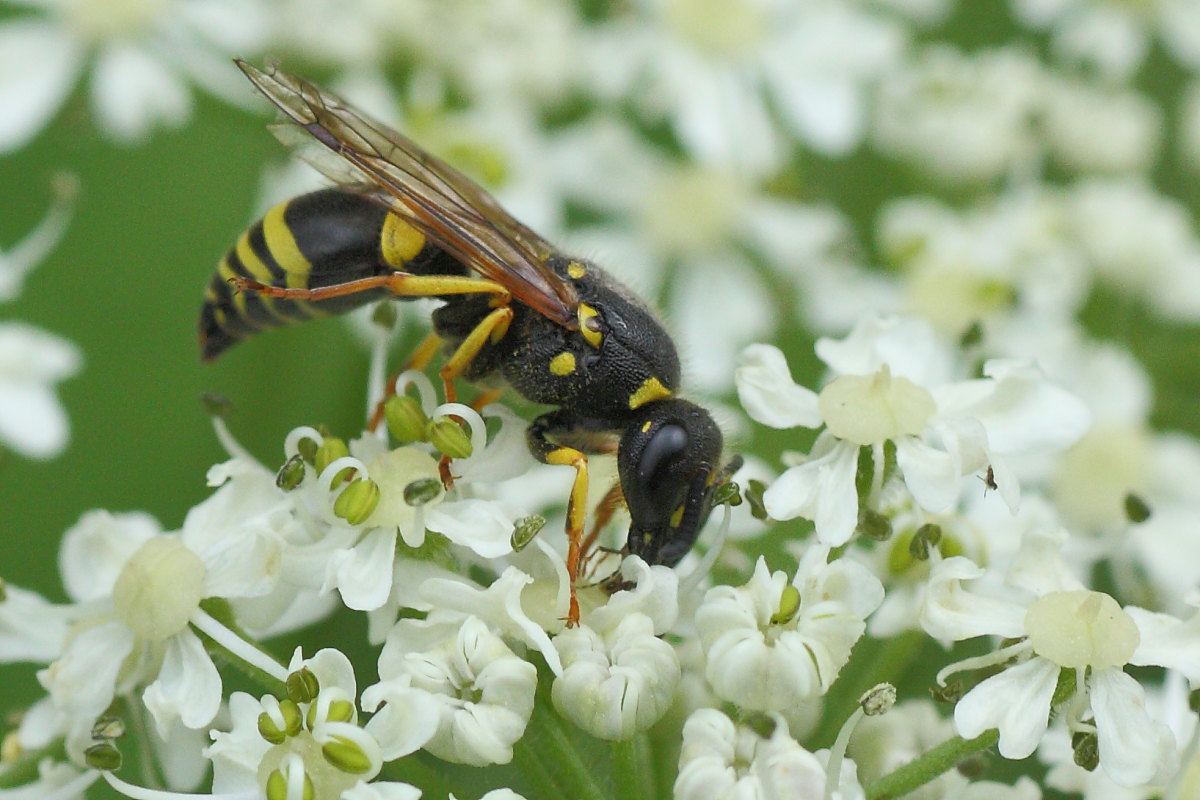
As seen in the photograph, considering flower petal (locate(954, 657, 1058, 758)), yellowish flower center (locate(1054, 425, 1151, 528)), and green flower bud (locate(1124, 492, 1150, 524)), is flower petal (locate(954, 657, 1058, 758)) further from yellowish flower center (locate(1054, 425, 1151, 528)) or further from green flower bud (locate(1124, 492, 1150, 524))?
yellowish flower center (locate(1054, 425, 1151, 528))

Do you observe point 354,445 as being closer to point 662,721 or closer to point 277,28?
point 662,721

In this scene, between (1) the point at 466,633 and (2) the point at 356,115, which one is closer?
(1) the point at 466,633

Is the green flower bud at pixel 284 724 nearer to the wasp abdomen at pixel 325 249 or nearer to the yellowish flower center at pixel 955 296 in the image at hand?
the wasp abdomen at pixel 325 249

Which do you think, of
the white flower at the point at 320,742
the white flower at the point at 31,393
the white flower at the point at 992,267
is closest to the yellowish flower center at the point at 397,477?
the white flower at the point at 320,742

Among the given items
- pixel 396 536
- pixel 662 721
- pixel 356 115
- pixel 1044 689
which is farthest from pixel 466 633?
pixel 356 115

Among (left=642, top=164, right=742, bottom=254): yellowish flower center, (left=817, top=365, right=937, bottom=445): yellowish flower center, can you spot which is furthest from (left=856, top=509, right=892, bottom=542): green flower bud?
(left=642, top=164, right=742, bottom=254): yellowish flower center

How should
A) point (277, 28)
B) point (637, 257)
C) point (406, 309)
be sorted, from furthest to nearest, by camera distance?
point (637, 257) → point (277, 28) → point (406, 309)
